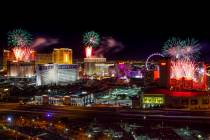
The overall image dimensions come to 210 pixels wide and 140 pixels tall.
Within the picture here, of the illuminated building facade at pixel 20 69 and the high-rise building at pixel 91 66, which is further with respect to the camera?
the high-rise building at pixel 91 66

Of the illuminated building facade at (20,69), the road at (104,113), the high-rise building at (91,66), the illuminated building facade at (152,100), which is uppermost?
the high-rise building at (91,66)

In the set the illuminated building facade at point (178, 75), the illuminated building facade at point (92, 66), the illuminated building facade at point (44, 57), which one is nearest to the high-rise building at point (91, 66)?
the illuminated building facade at point (92, 66)

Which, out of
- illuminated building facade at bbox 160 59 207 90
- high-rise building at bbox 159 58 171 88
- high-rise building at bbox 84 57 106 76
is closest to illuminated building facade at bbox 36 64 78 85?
high-rise building at bbox 84 57 106 76

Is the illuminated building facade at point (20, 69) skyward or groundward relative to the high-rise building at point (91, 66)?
groundward

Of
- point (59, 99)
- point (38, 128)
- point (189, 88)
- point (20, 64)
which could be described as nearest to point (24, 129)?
point (38, 128)

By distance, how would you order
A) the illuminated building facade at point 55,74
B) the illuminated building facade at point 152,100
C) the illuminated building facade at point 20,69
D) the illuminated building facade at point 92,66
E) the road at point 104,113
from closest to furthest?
the road at point 104,113, the illuminated building facade at point 152,100, the illuminated building facade at point 55,74, the illuminated building facade at point 20,69, the illuminated building facade at point 92,66

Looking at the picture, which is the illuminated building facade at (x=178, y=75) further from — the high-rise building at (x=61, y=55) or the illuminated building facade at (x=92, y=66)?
the illuminated building facade at (x=92, y=66)

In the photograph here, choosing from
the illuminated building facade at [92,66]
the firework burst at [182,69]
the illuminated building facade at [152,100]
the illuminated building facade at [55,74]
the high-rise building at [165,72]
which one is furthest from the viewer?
the illuminated building facade at [92,66]
